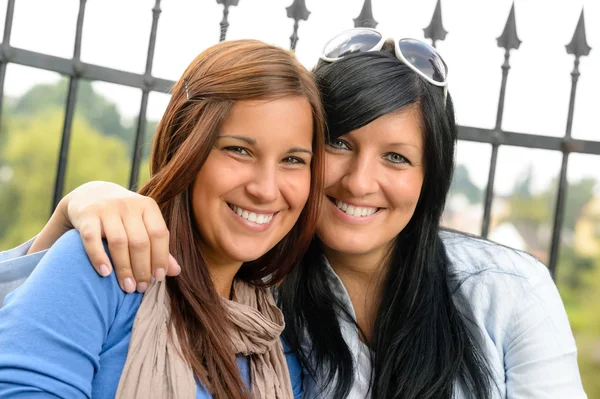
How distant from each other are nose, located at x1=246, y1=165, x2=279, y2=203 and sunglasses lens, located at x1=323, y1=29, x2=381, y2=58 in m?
0.67

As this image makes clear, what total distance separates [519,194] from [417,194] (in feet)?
124

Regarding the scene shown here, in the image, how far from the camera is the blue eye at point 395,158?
2.37m

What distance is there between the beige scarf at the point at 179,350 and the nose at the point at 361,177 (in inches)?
16.9

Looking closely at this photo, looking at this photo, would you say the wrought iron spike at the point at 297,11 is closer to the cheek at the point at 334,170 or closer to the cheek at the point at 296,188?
the cheek at the point at 334,170

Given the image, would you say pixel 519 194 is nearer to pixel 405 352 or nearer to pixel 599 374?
pixel 599 374

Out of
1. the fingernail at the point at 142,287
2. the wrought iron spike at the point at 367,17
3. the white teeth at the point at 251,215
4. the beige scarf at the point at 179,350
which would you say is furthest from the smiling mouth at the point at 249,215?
the wrought iron spike at the point at 367,17

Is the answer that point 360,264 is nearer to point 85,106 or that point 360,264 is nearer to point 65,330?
point 65,330

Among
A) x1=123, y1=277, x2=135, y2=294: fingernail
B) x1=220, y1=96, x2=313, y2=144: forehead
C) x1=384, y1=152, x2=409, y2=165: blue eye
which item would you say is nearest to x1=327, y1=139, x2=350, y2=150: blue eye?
x1=384, y1=152, x2=409, y2=165: blue eye

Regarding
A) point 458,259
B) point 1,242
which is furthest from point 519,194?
point 458,259

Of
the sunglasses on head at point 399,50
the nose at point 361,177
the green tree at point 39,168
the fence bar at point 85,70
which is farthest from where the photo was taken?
the green tree at point 39,168

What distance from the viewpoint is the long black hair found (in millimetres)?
2330

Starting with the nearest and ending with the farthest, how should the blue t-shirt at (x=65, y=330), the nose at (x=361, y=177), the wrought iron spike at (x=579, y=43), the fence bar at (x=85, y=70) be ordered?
the blue t-shirt at (x=65, y=330) < the nose at (x=361, y=177) < the fence bar at (x=85, y=70) < the wrought iron spike at (x=579, y=43)

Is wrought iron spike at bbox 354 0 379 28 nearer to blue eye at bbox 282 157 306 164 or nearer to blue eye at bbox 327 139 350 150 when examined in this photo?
blue eye at bbox 327 139 350 150

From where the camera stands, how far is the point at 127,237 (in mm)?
1657
